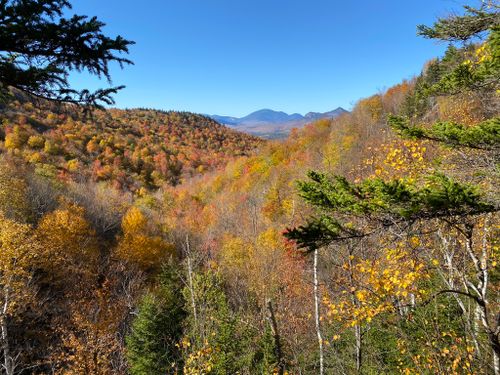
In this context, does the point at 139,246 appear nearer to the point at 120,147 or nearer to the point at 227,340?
the point at 227,340

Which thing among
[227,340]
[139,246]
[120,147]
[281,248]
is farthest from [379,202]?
[120,147]

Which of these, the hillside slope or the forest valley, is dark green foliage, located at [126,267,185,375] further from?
the hillside slope

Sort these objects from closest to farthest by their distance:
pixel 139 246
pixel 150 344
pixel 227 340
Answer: pixel 227 340, pixel 150 344, pixel 139 246

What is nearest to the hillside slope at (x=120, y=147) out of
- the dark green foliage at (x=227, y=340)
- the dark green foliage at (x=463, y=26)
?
the dark green foliage at (x=227, y=340)

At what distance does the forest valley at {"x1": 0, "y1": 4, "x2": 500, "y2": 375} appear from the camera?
15.3 ft

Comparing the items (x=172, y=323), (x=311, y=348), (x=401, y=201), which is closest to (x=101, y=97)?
(x=401, y=201)

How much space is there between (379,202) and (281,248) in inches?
1033

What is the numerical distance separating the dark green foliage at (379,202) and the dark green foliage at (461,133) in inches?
45.6

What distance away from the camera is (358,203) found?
146 inches

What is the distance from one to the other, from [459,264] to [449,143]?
576 cm

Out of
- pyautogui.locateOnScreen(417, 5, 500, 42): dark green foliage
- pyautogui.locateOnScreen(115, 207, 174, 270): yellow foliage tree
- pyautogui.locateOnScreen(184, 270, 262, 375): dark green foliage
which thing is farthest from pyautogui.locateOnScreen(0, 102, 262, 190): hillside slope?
pyautogui.locateOnScreen(417, 5, 500, 42): dark green foliage

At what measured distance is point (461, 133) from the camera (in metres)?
4.50

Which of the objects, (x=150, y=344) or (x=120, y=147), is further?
(x=120, y=147)

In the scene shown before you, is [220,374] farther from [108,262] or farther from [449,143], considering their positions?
[108,262]
